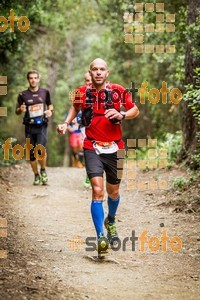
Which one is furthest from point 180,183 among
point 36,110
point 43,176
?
point 36,110

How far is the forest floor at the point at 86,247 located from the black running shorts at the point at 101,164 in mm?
995

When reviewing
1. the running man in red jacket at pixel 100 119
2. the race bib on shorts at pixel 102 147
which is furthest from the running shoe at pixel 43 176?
the race bib on shorts at pixel 102 147

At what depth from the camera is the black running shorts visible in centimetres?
638

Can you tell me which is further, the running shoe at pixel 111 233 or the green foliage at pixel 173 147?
the green foliage at pixel 173 147

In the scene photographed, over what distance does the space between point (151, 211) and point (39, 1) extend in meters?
6.37

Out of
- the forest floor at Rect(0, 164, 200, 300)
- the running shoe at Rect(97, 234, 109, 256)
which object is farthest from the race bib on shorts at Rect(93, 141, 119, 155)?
the forest floor at Rect(0, 164, 200, 300)

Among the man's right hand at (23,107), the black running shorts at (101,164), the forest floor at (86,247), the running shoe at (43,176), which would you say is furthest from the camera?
the running shoe at (43,176)

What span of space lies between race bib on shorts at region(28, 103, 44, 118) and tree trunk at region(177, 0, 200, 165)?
3.21 metres

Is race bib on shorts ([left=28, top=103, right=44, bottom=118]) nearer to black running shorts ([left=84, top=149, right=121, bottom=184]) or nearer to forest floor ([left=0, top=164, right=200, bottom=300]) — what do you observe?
forest floor ([left=0, top=164, right=200, bottom=300])

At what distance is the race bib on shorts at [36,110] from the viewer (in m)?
11.3

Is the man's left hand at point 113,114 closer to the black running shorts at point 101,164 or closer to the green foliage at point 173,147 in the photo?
the black running shorts at point 101,164

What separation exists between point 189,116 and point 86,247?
5572mm

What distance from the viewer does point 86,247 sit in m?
6.91

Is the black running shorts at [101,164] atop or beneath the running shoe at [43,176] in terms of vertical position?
atop
